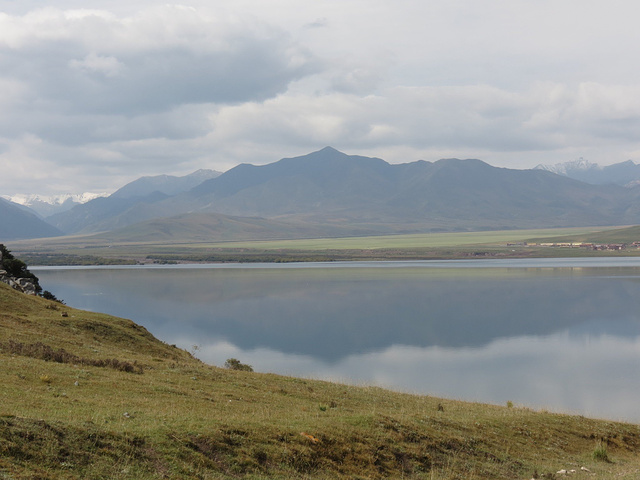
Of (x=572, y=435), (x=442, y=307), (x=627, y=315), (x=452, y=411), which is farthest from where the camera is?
(x=442, y=307)

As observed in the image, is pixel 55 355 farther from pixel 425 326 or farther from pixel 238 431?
pixel 425 326

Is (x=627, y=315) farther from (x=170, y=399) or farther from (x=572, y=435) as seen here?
(x=170, y=399)

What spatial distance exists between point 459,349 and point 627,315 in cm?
2976

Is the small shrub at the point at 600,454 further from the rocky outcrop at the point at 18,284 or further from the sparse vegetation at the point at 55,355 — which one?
the rocky outcrop at the point at 18,284

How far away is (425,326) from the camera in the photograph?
65250mm

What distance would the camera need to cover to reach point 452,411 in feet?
68.4

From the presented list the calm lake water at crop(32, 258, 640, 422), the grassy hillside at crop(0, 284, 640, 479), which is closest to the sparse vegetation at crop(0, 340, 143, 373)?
the grassy hillside at crop(0, 284, 640, 479)

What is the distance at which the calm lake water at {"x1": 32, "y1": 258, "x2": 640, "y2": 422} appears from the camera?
40844mm

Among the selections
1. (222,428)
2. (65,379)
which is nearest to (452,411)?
(222,428)

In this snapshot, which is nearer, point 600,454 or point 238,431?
point 238,431

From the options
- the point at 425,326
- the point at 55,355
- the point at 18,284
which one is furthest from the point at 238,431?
the point at 425,326

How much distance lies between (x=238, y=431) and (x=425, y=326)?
54606 millimetres

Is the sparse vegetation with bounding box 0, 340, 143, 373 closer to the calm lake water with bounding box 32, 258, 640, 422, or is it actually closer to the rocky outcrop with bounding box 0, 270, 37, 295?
the calm lake water with bounding box 32, 258, 640, 422

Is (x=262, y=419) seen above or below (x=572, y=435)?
above
